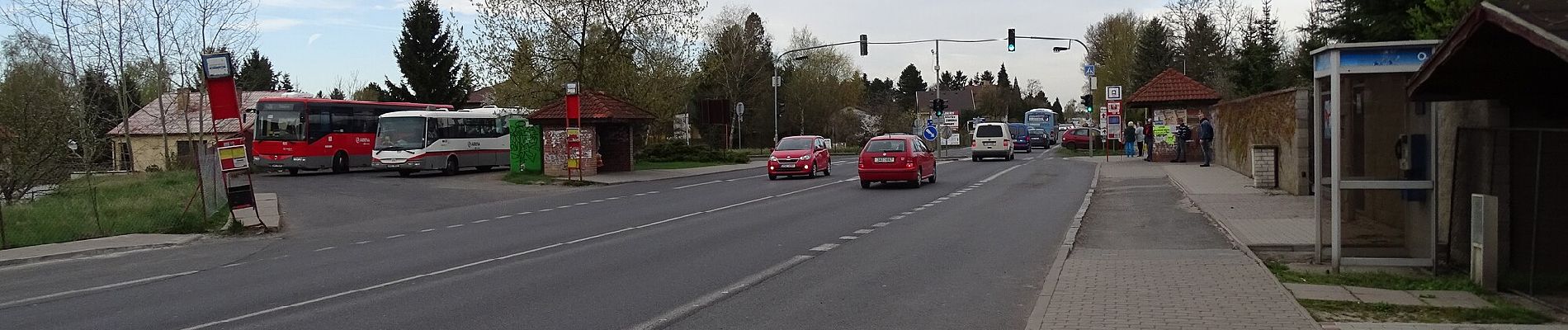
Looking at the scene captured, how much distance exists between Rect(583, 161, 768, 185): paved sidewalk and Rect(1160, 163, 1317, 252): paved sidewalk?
15.4 m

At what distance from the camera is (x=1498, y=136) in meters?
9.63

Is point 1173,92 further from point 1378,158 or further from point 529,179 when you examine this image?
point 1378,158

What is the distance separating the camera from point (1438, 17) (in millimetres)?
19953

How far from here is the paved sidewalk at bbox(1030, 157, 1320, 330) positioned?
313 inches

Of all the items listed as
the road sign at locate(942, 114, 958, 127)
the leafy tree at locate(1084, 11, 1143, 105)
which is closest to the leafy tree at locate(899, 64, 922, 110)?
the leafy tree at locate(1084, 11, 1143, 105)

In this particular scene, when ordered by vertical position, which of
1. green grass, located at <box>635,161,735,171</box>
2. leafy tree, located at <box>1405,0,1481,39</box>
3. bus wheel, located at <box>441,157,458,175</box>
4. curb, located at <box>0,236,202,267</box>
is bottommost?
curb, located at <box>0,236,202,267</box>

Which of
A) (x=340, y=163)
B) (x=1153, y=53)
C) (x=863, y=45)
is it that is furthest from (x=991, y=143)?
(x=1153, y=53)

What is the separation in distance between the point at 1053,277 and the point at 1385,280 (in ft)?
9.19

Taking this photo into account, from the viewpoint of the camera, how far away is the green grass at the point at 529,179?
108 ft

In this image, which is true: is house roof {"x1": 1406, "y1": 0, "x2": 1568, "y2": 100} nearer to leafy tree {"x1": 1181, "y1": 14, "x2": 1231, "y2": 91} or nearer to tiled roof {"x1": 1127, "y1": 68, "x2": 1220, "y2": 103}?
tiled roof {"x1": 1127, "y1": 68, "x2": 1220, "y2": 103}

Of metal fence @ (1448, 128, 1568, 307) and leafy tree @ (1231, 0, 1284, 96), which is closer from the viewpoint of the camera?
metal fence @ (1448, 128, 1568, 307)

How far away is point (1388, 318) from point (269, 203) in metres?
22.8

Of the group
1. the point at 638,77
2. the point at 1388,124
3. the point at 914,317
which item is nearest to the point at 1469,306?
the point at 1388,124

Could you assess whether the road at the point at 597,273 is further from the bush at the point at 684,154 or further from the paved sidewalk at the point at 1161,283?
the bush at the point at 684,154
